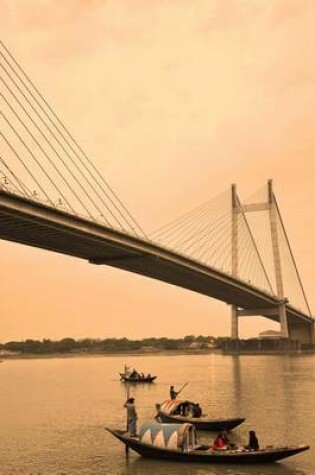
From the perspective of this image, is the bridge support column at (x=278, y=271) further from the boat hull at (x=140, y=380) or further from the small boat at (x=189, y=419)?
the small boat at (x=189, y=419)

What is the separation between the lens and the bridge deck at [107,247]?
45.4 metres

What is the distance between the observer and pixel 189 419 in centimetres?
2606

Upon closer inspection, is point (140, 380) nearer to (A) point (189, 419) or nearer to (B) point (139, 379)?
(B) point (139, 379)

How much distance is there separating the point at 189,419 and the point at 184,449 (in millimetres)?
5929

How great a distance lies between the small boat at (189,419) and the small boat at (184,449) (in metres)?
4.85

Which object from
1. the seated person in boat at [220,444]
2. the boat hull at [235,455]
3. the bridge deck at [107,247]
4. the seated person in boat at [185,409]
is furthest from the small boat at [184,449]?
the bridge deck at [107,247]

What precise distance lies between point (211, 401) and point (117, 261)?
29.2 metres

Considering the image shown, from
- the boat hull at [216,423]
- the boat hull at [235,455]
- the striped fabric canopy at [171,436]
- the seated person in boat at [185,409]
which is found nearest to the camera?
the boat hull at [235,455]

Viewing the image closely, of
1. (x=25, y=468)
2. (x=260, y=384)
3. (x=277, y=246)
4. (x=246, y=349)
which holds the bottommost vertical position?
(x=25, y=468)

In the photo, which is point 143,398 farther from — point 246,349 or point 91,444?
point 246,349

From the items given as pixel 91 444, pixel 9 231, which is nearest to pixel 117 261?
pixel 9 231

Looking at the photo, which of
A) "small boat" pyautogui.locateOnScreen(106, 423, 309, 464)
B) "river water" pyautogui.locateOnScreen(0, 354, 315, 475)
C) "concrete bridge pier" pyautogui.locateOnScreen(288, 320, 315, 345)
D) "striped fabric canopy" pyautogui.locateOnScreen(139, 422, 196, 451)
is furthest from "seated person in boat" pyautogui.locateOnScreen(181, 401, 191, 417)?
"concrete bridge pier" pyautogui.locateOnScreen(288, 320, 315, 345)

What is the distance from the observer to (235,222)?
9781 cm

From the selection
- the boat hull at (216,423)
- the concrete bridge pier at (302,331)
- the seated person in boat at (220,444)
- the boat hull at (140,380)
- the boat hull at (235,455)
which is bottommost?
the boat hull at (235,455)
